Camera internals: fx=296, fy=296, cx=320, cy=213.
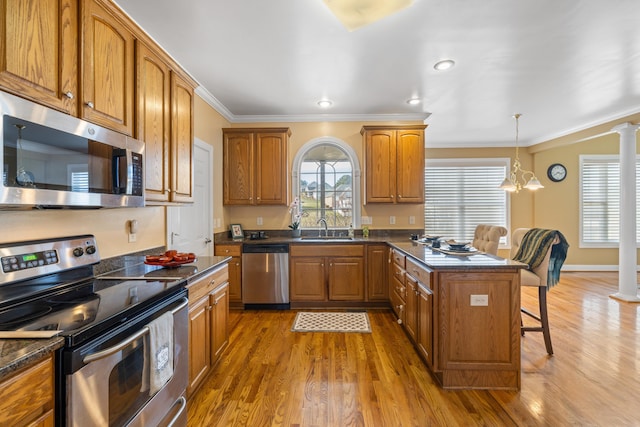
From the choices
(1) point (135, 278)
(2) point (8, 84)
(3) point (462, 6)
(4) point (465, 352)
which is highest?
(3) point (462, 6)

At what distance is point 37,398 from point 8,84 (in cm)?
117

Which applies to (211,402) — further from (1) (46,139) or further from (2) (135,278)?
(1) (46,139)

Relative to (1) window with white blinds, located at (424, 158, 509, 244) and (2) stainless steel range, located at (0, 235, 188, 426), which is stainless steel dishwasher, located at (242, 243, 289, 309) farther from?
(1) window with white blinds, located at (424, 158, 509, 244)

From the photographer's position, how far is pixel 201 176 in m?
3.61

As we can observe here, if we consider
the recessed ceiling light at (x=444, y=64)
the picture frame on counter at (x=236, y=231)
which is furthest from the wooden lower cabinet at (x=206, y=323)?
the recessed ceiling light at (x=444, y=64)

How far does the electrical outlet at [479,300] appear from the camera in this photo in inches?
Answer: 85.3

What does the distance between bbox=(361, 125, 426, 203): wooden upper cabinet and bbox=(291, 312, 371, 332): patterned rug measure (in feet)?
5.24

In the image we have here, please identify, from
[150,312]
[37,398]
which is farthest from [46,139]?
[37,398]

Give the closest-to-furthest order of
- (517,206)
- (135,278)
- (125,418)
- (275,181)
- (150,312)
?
(125,418) → (150,312) → (135,278) → (275,181) → (517,206)

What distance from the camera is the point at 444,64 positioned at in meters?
Answer: 2.85

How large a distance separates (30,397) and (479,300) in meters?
2.42

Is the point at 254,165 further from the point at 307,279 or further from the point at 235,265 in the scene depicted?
the point at 307,279

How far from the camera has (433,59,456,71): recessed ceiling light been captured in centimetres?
279

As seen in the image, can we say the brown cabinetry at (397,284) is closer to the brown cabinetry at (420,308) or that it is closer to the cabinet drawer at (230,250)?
the brown cabinetry at (420,308)
